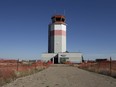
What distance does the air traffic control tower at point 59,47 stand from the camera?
3063 inches

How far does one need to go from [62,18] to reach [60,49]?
10.6 m

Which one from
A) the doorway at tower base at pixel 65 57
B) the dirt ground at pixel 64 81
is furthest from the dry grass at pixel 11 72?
the doorway at tower base at pixel 65 57

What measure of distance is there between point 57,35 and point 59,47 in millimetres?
4147

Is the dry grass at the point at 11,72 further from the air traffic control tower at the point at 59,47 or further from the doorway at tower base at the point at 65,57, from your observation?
the doorway at tower base at the point at 65,57

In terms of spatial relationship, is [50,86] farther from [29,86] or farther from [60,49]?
[60,49]

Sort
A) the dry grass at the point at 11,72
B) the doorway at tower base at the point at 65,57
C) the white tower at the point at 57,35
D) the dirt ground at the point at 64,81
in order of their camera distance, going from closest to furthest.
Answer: the dirt ground at the point at 64,81 → the dry grass at the point at 11,72 → the white tower at the point at 57,35 → the doorway at tower base at the point at 65,57

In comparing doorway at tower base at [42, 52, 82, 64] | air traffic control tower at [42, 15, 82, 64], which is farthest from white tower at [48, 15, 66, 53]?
doorway at tower base at [42, 52, 82, 64]

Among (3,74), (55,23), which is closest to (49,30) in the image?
(55,23)

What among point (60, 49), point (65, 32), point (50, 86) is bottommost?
point (50, 86)

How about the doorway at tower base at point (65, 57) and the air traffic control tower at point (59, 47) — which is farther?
the doorway at tower base at point (65, 57)

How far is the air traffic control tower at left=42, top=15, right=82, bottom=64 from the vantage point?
77.8 metres

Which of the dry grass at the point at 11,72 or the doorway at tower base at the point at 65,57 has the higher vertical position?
the doorway at tower base at the point at 65,57

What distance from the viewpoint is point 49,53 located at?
7962cm

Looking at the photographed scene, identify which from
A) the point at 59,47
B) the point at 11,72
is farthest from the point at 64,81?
the point at 59,47
